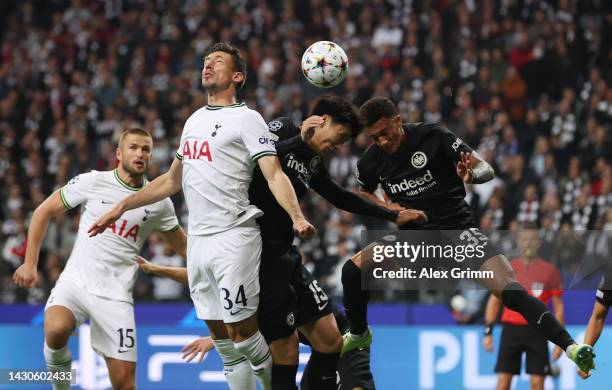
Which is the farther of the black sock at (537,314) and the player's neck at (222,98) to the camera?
the black sock at (537,314)

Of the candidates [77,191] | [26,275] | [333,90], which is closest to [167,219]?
[77,191]

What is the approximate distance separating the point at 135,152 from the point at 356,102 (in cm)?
814

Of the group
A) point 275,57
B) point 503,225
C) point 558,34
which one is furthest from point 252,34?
point 503,225

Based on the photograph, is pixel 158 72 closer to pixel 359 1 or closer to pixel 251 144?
pixel 359 1

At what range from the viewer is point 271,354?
289 inches

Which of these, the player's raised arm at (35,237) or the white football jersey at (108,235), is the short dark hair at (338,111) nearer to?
the white football jersey at (108,235)

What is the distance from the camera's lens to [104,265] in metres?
8.27

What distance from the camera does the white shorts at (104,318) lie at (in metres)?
8.09

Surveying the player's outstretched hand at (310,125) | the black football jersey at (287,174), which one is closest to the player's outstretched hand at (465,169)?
the black football jersey at (287,174)

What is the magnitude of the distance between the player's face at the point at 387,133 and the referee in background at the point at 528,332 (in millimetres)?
3369

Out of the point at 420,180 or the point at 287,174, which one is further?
the point at 420,180

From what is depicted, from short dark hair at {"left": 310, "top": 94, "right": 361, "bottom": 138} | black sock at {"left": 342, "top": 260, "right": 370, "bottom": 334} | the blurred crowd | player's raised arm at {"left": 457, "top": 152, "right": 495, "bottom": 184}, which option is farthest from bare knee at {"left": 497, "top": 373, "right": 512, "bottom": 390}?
short dark hair at {"left": 310, "top": 94, "right": 361, "bottom": 138}

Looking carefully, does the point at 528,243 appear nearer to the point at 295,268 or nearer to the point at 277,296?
the point at 295,268

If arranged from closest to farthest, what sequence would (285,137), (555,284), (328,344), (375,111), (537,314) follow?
1. (285,137)
2. (328,344)
3. (537,314)
4. (375,111)
5. (555,284)
